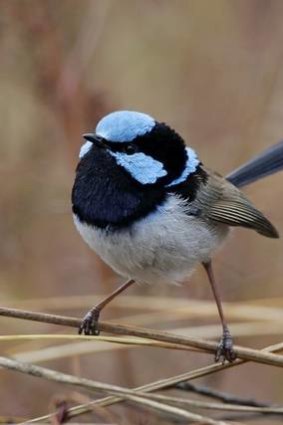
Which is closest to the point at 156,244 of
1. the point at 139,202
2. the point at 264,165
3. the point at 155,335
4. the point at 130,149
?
the point at 139,202

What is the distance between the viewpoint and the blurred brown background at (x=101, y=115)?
121 inches

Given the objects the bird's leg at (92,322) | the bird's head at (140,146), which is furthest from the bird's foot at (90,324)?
the bird's head at (140,146)

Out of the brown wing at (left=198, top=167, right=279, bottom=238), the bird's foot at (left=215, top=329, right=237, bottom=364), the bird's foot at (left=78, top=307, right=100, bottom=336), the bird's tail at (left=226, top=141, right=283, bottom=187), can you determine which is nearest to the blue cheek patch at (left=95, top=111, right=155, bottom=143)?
the brown wing at (left=198, top=167, right=279, bottom=238)

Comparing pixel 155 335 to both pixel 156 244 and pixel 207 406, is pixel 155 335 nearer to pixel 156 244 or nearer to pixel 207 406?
pixel 207 406

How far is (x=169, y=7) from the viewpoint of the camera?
3670mm

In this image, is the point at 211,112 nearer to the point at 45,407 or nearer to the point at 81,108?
the point at 81,108

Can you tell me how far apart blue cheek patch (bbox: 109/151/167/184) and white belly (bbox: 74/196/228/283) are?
9 cm

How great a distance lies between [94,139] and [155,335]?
22.7 inches

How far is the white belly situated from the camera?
224cm

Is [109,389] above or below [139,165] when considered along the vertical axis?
below

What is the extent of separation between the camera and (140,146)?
2.27 metres

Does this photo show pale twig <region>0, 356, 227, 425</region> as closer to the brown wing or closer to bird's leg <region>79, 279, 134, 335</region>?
bird's leg <region>79, 279, 134, 335</region>

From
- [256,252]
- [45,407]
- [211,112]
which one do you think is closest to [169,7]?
[211,112]

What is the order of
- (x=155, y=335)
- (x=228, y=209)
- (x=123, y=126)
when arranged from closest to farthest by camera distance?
(x=155, y=335), (x=123, y=126), (x=228, y=209)
